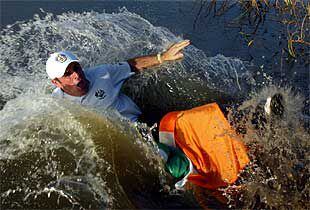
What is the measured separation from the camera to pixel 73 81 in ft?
14.4

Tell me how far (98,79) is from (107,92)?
0.15 m

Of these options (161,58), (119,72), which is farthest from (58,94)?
(161,58)

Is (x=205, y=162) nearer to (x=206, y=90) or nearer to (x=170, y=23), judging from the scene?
(x=206, y=90)

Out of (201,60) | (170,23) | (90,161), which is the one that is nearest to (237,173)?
(90,161)

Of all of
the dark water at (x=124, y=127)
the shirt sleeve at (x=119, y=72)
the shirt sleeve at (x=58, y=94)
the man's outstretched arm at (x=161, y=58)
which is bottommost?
the dark water at (x=124, y=127)

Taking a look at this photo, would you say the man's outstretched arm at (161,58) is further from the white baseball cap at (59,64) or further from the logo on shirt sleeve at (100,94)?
the white baseball cap at (59,64)

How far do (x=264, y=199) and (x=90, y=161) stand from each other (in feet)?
4.79

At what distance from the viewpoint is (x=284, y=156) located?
410 cm

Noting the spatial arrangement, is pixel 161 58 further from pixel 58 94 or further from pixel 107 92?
pixel 58 94

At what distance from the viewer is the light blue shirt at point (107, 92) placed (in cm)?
457

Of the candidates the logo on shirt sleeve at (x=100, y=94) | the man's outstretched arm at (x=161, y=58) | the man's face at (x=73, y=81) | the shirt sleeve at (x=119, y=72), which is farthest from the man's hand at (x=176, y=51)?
the man's face at (x=73, y=81)

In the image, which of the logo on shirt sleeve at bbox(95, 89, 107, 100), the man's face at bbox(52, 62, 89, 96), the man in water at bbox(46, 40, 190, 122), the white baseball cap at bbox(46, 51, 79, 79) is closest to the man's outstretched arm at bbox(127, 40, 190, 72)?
the man in water at bbox(46, 40, 190, 122)

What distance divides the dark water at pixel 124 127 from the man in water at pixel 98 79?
6.5 inches

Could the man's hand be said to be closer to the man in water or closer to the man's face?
the man in water
